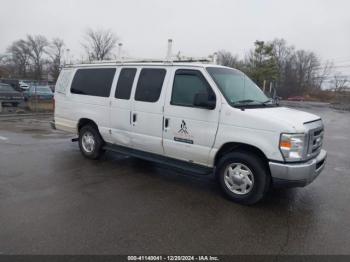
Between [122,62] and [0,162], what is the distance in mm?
3346

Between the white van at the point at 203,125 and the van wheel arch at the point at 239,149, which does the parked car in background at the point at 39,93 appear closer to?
the white van at the point at 203,125

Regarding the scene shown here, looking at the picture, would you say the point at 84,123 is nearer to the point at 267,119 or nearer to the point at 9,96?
the point at 267,119

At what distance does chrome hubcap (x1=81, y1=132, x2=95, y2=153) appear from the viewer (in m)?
6.95

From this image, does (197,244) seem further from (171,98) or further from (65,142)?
(65,142)

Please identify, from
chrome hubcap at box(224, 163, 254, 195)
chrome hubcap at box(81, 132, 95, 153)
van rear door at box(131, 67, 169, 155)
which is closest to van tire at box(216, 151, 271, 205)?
chrome hubcap at box(224, 163, 254, 195)

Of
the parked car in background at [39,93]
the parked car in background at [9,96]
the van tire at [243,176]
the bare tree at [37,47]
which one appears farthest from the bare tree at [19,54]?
the van tire at [243,176]

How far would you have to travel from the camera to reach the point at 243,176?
15.6ft

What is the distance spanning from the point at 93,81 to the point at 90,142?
137 cm

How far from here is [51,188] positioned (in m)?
5.10

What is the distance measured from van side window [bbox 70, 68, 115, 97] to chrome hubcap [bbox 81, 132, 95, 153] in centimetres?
95

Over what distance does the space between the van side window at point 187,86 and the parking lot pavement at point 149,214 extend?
5.09 ft

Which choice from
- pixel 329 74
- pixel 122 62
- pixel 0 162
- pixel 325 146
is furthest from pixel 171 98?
pixel 329 74

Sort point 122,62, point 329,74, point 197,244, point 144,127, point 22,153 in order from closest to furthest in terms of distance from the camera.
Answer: point 197,244 → point 144,127 → point 122,62 → point 22,153 → point 329,74

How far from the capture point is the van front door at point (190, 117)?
16.2 ft
